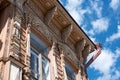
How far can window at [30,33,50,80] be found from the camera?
669cm

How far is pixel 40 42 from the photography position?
7672 millimetres

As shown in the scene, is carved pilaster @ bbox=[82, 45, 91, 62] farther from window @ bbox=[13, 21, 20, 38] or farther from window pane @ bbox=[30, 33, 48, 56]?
window @ bbox=[13, 21, 20, 38]

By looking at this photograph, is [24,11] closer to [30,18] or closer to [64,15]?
[30,18]

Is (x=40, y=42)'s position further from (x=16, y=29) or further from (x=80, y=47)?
(x=80, y=47)

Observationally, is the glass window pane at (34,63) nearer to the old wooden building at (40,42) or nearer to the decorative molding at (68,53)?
the old wooden building at (40,42)

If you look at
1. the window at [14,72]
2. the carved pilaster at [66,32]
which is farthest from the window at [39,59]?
the carved pilaster at [66,32]

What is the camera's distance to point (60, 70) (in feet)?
25.2

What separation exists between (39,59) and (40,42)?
69 cm

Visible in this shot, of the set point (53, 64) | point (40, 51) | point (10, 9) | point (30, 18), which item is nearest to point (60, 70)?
point (53, 64)

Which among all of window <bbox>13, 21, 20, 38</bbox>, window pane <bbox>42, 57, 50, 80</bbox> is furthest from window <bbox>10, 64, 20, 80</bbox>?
window pane <bbox>42, 57, 50, 80</bbox>

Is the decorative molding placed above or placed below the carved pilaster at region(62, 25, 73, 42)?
below

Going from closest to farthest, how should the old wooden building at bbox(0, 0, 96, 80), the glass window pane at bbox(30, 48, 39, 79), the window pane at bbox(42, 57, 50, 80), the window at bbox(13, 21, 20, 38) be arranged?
the old wooden building at bbox(0, 0, 96, 80)
the window at bbox(13, 21, 20, 38)
the glass window pane at bbox(30, 48, 39, 79)
the window pane at bbox(42, 57, 50, 80)

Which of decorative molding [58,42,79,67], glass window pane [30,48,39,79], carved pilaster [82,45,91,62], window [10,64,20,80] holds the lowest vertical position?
window [10,64,20,80]

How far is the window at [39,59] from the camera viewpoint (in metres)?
6.69
